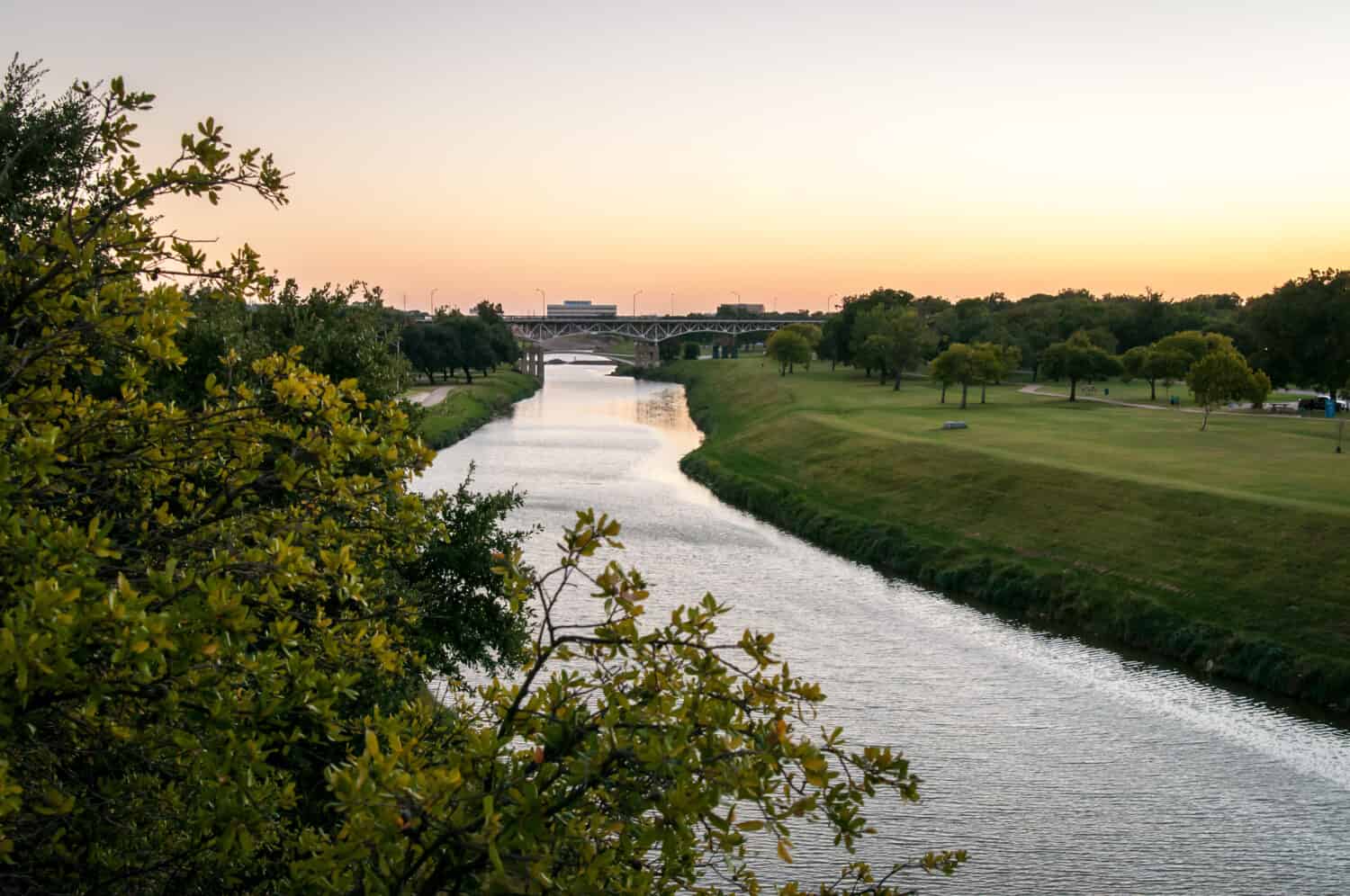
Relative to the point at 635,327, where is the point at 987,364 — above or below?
below

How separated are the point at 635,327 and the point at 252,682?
5922 inches

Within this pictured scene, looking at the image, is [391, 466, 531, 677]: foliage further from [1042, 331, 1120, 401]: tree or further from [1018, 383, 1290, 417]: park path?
[1042, 331, 1120, 401]: tree

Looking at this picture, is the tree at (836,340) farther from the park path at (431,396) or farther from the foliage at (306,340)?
the foliage at (306,340)

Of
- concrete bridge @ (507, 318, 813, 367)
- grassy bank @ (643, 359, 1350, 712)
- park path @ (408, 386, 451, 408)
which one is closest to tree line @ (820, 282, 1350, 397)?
grassy bank @ (643, 359, 1350, 712)

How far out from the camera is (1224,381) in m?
53.4

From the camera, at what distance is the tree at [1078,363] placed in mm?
74938

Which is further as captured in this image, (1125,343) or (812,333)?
(812,333)

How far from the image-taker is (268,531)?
22.7 ft

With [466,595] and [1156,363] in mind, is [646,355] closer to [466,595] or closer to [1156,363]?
[1156,363]

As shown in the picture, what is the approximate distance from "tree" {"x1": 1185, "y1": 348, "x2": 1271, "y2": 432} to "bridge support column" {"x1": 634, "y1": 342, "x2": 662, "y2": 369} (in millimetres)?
111702

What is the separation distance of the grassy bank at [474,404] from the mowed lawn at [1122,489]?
49.4 feet

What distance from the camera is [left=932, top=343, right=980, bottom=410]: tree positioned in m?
72.4

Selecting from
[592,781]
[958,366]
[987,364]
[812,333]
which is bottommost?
[592,781]

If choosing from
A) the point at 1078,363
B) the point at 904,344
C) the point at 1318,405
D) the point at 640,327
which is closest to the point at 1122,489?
the point at 1318,405
